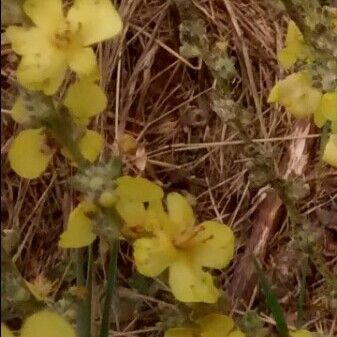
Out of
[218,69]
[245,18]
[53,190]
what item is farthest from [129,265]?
[218,69]

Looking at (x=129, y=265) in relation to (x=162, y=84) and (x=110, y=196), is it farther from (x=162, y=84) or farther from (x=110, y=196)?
(x=110, y=196)

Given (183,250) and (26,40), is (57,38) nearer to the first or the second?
(26,40)

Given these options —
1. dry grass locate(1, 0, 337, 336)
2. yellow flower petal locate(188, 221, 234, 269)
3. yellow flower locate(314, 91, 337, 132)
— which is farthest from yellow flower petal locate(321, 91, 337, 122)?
dry grass locate(1, 0, 337, 336)

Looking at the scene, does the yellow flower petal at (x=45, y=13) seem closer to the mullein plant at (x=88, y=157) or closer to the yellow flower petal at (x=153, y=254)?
the mullein plant at (x=88, y=157)

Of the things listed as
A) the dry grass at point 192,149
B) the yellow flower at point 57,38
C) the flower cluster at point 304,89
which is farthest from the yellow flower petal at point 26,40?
the dry grass at point 192,149

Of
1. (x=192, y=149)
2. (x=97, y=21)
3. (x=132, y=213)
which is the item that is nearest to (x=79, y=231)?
(x=132, y=213)

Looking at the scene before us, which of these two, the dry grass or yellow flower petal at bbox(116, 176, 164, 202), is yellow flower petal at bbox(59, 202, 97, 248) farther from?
the dry grass
